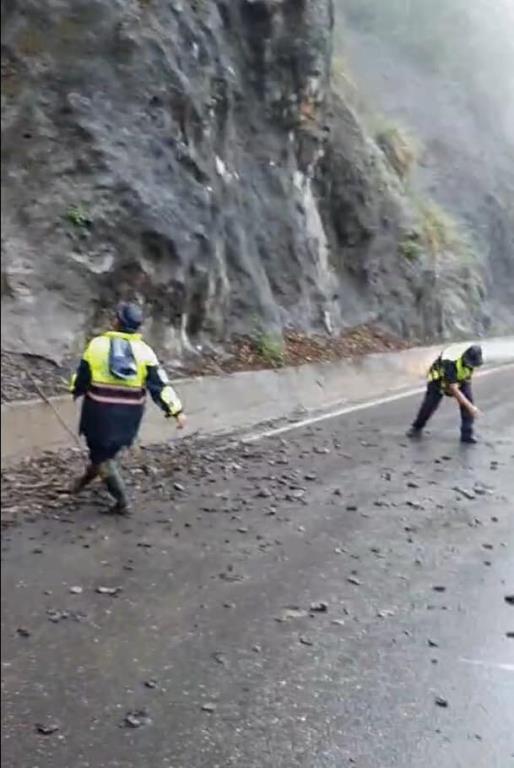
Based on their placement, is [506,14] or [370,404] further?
[370,404]

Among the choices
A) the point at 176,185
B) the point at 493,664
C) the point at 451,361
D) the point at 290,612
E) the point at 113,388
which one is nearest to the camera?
the point at 113,388

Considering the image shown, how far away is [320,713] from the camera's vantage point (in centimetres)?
289

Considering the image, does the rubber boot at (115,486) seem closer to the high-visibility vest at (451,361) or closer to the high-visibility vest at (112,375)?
the high-visibility vest at (112,375)

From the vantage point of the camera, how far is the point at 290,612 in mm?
2953

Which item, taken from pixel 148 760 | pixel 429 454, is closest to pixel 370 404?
pixel 429 454

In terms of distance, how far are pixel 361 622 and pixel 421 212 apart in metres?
1.42

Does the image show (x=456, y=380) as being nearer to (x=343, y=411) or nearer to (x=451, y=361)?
(x=451, y=361)

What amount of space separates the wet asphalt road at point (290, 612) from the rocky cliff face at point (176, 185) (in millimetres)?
221

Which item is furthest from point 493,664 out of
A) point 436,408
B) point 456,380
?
point 456,380

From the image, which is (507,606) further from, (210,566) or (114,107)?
(114,107)

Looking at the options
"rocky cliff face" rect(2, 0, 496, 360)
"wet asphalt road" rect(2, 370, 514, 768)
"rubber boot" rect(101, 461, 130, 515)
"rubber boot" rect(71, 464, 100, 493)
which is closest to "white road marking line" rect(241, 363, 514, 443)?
"wet asphalt road" rect(2, 370, 514, 768)

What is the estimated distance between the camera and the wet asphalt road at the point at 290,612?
1.36 meters

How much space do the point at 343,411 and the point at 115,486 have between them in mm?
2092

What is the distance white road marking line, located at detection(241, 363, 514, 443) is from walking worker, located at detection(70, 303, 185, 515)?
1.01m
